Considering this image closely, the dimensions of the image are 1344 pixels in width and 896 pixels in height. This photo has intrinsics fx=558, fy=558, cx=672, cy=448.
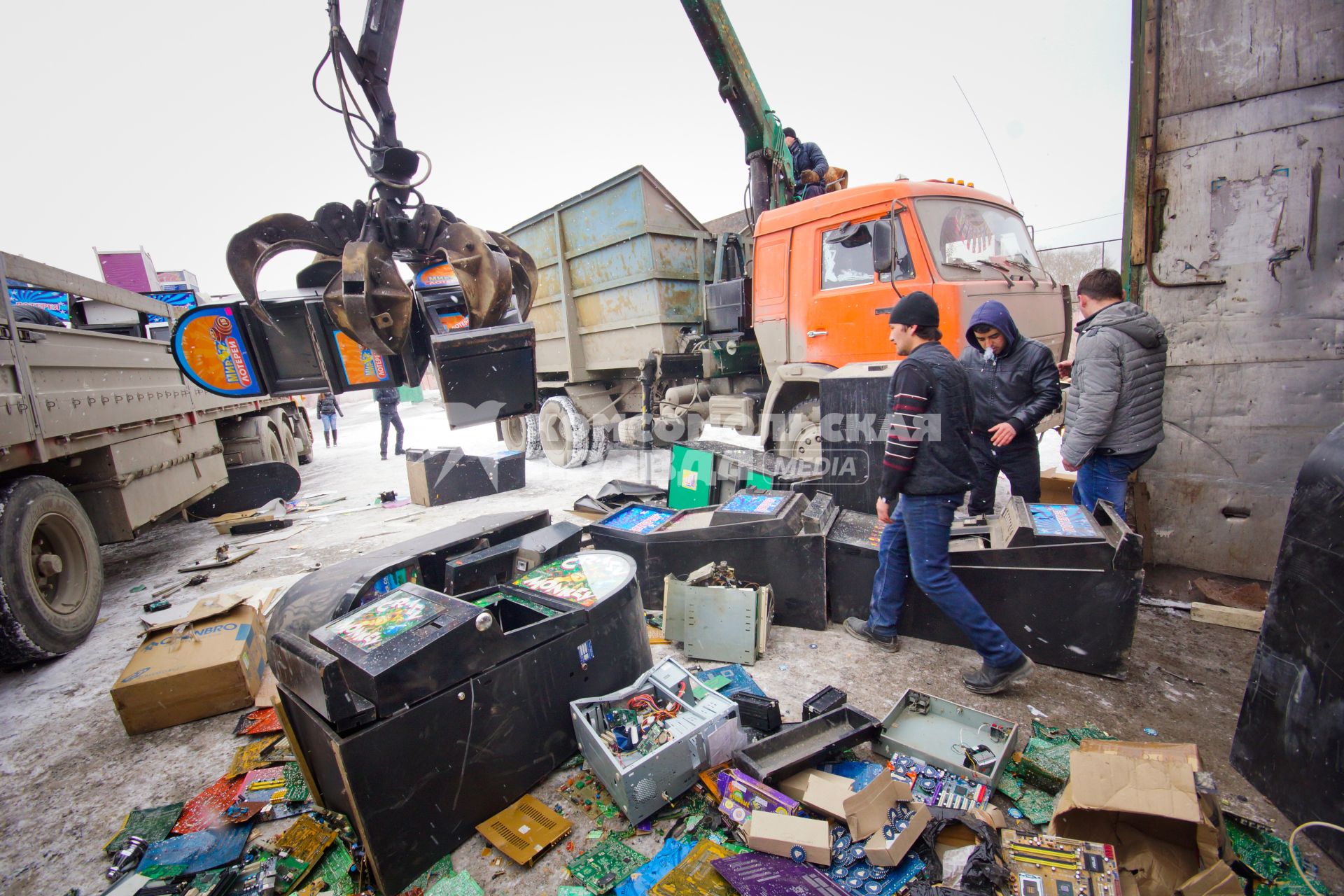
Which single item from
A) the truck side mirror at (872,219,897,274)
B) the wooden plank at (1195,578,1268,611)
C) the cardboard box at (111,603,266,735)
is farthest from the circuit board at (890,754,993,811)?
the truck side mirror at (872,219,897,274)

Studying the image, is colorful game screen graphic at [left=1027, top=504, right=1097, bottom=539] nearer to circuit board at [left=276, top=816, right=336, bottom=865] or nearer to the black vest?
the black vest

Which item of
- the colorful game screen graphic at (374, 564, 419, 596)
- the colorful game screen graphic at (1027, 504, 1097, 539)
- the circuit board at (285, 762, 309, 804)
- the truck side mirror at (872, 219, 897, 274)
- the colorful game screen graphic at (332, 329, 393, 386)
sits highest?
the truck side mirror at (872, 219, 897, 274)

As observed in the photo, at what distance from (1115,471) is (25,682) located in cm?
598

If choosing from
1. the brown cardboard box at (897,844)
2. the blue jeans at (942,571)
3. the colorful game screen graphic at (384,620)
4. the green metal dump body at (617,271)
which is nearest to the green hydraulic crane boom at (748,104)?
the green metal dump body at (617,271)

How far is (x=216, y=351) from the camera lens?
7.90 feet

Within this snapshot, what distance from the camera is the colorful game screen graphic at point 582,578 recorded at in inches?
85.6

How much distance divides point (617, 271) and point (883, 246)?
10.9 feet

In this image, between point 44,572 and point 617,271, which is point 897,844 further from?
point 617,271

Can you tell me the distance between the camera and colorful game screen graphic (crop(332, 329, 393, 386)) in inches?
97.3

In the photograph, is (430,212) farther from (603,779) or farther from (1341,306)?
(1341,306)

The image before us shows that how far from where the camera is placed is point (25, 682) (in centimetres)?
304

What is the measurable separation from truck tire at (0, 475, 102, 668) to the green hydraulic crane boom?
5856 millimetres

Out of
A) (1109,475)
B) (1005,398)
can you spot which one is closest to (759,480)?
(1005,398)

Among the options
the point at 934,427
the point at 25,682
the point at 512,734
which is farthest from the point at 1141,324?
the point at 25,682
